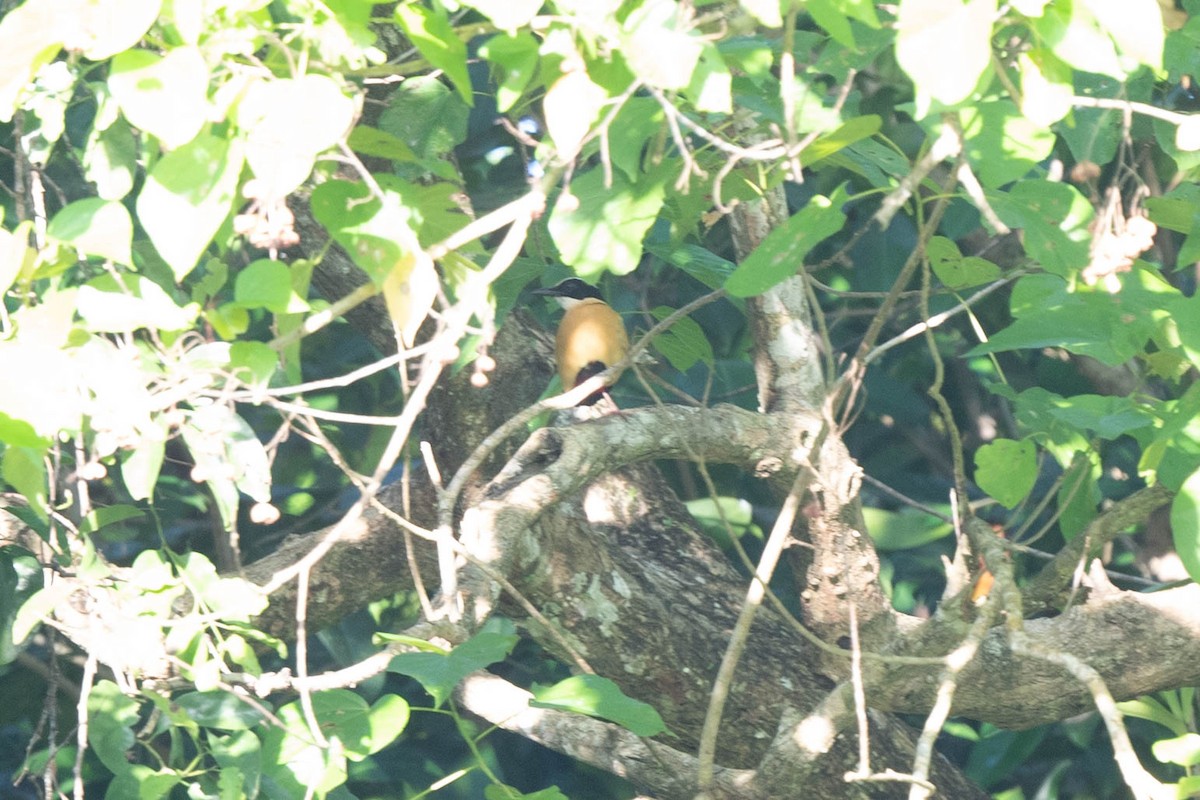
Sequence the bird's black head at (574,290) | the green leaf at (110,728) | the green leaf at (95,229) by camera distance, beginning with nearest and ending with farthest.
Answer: the green leaf at (95,229) < the green leaf at (110,728) < the bird's black head at (574,290)

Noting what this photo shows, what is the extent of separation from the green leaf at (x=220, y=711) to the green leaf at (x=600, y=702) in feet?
1.50

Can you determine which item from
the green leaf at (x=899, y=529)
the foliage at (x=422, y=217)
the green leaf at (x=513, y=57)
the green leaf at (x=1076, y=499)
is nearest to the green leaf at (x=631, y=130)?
the foliage at (x=422, y=217)

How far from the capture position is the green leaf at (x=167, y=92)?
1267mm

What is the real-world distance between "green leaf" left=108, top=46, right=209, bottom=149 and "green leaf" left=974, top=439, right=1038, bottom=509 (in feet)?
5.50

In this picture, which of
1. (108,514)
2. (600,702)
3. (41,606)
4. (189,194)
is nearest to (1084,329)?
(600,702)

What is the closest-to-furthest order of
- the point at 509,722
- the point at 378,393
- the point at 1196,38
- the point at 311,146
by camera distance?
the point at 311,146, the point at 1196,38, the point at 509,722, the point at 378,393

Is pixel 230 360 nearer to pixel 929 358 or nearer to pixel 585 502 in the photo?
pixel 585 502

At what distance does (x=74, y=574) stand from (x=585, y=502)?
4.47ft

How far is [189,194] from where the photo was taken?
133 centimetres

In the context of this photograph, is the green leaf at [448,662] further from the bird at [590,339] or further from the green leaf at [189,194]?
the bird at [590,339]

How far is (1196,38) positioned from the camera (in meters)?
1.92

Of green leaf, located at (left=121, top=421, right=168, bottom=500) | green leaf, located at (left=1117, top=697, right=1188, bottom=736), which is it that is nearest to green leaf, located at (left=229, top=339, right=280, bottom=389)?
green leaf, located at (left=121, top=421, right=168, bottom=500)

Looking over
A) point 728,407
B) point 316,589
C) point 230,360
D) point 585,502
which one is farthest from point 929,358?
point 230,360

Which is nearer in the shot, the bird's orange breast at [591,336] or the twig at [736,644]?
the twig at [736,644]
